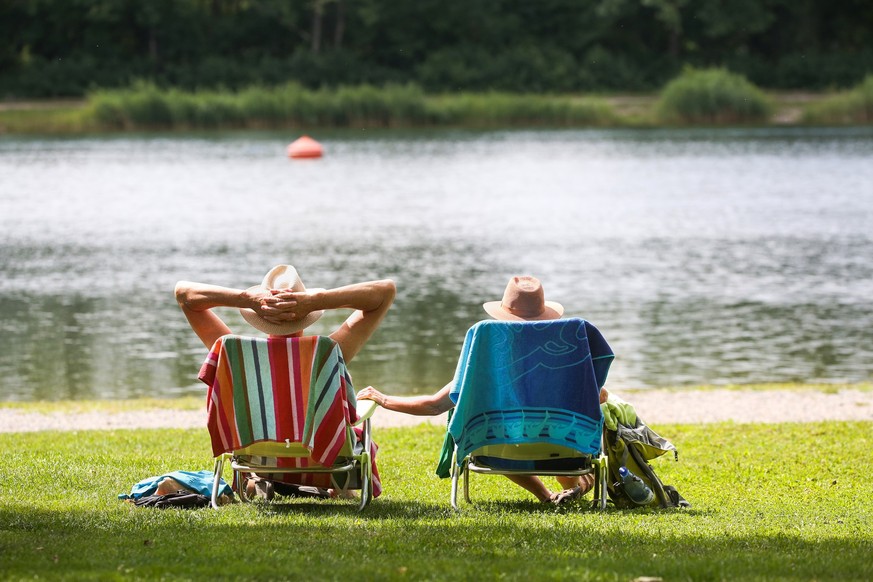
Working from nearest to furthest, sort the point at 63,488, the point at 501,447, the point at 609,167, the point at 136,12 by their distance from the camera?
Answer: the point at 501,447, the point at 63,488, the point at 609,167, the point at 136,12

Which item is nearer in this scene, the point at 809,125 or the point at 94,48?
the point at 809,125

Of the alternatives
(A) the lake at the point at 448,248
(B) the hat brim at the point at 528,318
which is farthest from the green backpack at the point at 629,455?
(A) the lake at the point at 448,248

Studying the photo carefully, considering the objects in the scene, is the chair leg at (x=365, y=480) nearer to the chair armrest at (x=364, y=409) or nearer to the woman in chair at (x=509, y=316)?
the chair armrest at (x=364, y=409)

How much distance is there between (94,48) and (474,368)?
73.9 metres

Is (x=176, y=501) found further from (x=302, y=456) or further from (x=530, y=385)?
(x=530, y=385)

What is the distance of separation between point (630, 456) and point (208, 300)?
7.31ft

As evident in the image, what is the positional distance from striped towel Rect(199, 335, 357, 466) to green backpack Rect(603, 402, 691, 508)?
1404 millimetres

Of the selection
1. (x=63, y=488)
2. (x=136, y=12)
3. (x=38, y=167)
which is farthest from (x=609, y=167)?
(x=136, y=12)

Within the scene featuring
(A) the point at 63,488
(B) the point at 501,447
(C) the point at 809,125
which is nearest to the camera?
(B) the point at 501,447

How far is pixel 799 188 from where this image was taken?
115 feet

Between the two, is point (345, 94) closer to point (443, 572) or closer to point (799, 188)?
point (799, 188)

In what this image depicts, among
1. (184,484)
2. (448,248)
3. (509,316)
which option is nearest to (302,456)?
(184,484)

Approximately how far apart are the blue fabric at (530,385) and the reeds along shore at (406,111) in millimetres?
55574

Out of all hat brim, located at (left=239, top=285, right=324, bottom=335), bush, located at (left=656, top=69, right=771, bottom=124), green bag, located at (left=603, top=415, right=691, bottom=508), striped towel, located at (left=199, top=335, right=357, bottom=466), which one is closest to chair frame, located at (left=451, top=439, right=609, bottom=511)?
green bag, located at (left=603, top=415, right=691, bottom=508)
